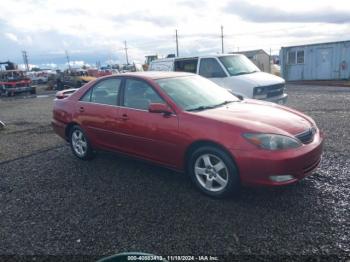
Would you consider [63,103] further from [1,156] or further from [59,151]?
[1,156]

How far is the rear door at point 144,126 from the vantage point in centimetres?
414

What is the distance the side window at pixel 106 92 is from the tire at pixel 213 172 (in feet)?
5.81

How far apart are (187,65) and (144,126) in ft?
20.0

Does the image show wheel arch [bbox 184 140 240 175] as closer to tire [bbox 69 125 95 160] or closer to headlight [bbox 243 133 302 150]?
headlight [bbox 243 133 302 150]

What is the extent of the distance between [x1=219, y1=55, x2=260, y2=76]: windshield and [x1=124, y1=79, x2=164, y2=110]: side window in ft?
16.2

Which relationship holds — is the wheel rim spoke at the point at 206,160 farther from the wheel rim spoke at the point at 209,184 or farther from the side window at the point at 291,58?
the side window at the point at 291,58

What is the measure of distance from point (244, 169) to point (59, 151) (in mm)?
4368

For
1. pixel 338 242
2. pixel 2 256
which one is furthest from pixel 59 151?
pixel 338 242

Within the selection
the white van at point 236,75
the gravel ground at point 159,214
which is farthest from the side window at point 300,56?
the gravel ground at point 159,214

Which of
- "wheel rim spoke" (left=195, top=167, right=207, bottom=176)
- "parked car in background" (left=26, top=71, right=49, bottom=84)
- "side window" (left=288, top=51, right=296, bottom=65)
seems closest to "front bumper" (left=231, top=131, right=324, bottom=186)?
"wheel rim spoke" (left=195, top=167, right=207, bottom=176)

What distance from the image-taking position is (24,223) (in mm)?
3615

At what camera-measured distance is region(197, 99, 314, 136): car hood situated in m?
3.65

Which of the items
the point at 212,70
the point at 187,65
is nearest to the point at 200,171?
the point at 212,70

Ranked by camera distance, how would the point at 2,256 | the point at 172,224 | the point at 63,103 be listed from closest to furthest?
1. the point at 2,256
2. the point at 172,224
3. the point at 63,103
